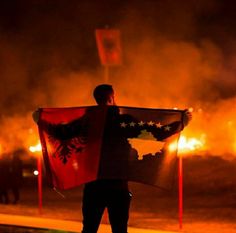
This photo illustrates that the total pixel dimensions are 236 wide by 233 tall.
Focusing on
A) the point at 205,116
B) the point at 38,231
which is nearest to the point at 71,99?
the point at 205,116

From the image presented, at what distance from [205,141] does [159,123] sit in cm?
1459

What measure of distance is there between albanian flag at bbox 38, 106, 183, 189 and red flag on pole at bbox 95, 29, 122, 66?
4.92 metres

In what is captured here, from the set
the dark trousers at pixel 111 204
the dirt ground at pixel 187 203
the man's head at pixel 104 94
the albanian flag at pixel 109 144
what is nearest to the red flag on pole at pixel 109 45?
the dirt ground at pixel 187 203

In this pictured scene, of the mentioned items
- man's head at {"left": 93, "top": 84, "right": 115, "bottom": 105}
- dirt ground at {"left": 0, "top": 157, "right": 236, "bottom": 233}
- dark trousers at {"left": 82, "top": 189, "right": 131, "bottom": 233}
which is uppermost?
dirt ground at {"left": 0, "top": 157, "right": 236, "bottom": 233}

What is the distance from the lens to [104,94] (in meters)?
4.21

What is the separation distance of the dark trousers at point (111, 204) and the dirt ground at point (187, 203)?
5170 millimetres

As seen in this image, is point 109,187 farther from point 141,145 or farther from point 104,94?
point 104,94

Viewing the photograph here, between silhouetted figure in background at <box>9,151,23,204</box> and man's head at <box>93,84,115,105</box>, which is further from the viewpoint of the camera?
silhouetted figure in background at <box>9,151,23,204</box>

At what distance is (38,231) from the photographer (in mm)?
8031

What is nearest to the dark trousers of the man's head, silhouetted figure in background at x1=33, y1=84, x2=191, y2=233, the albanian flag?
silhouetted figure in background at x1=33, y1=84, x2=191, y2=233

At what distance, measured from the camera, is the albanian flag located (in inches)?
175

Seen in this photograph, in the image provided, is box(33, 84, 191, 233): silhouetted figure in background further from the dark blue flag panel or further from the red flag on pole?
the red flag on pole

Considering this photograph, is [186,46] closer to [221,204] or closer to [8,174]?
[221,204]

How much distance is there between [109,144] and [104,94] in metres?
0.45
